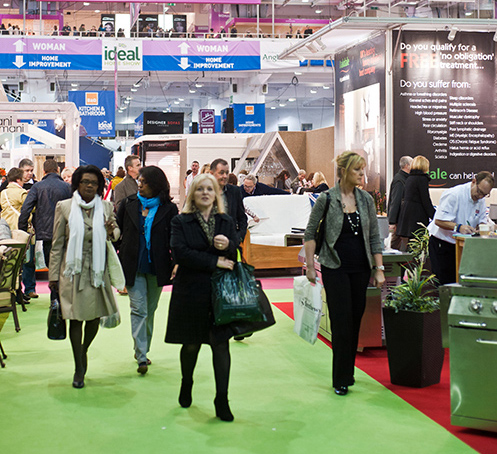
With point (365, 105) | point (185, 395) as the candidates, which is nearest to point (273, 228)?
point (365, 105)

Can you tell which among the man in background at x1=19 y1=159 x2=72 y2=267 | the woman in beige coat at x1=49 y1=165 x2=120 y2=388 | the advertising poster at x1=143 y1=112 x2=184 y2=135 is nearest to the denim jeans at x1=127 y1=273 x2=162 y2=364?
the woman in beige coat at x1=49 y1=165 x2=120 y2=388

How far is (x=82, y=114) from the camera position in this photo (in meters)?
22.2

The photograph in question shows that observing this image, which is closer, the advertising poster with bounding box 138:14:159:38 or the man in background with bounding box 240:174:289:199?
the man in background with bounding box 240:174:289:199

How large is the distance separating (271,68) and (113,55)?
199 inches

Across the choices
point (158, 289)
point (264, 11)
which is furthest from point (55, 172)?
point (264, 11)

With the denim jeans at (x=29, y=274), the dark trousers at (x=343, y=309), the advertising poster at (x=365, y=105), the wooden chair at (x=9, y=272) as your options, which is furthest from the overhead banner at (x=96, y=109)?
the dark trousers at (x=343, y=309)

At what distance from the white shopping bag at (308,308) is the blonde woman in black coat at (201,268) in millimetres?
871

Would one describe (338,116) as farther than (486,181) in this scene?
Yes

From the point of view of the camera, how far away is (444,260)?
5.61 metres

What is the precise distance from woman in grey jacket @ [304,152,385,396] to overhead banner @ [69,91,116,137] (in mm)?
18880

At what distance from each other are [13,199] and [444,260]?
495 centimetres

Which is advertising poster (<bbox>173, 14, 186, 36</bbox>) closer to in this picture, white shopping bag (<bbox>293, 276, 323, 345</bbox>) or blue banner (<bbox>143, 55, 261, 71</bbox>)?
blue banner (<bbox>143, 55, 261, 71</bbox>)

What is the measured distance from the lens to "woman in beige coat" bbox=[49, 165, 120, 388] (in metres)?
4.26

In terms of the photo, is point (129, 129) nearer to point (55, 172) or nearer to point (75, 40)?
point (75, 40)
